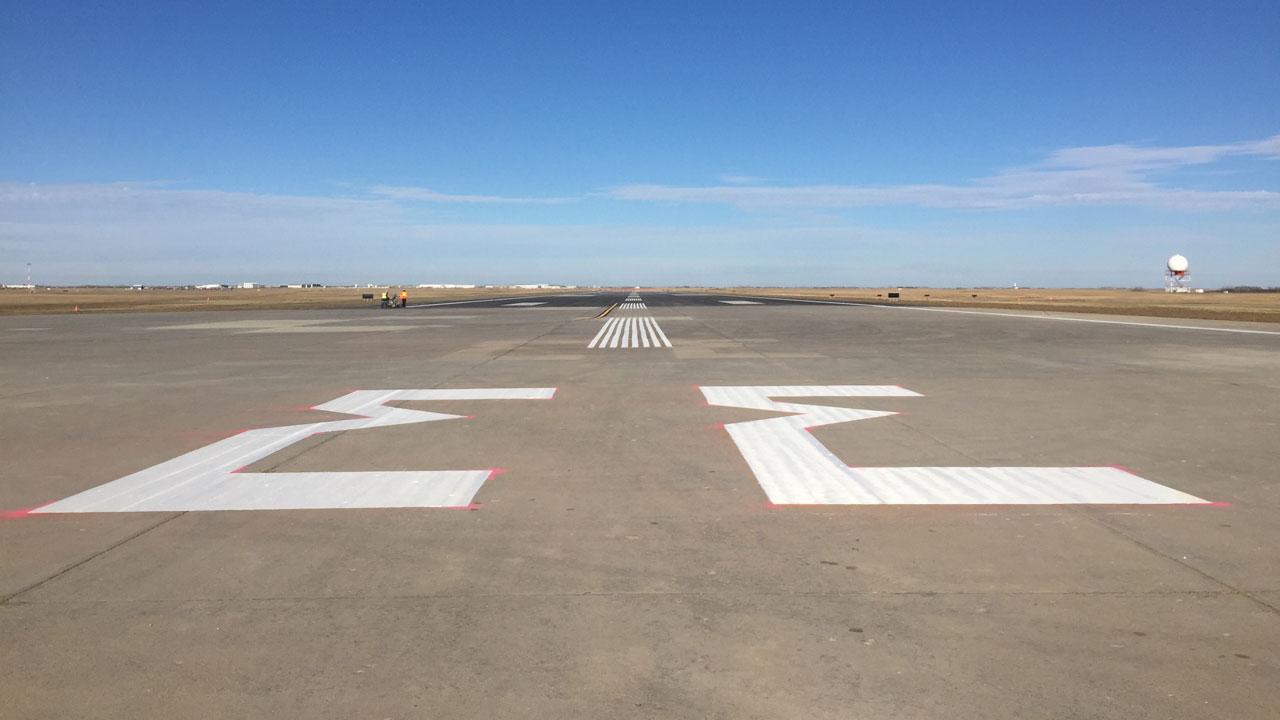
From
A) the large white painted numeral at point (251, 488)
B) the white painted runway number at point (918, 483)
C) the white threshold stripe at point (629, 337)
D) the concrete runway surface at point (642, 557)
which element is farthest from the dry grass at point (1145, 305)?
the large white painted numeral at point (251, 488)

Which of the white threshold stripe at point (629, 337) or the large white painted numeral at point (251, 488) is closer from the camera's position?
the large white painted numeral at point (251, 488)

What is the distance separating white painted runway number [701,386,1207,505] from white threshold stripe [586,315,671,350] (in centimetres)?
1415

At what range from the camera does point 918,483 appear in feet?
22.7

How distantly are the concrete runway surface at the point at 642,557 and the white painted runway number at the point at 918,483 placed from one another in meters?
0.05

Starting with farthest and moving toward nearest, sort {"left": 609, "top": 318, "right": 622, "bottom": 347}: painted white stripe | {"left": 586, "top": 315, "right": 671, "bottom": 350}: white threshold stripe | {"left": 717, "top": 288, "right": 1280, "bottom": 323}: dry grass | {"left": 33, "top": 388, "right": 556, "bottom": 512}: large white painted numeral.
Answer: {"left": 717, "top": 288, "right": 1280, "bottom": 323}: dry grass < {"left": 609, "top": 318, "right": 622, "bottom": 347}: painted white stripe < {"left": 586, "top": 315, "right": 671, "bottom": 350}: white threshold stripe < {"left": 33, "top": 388, "right": 556, "bottom": 512}: large white painted numeral

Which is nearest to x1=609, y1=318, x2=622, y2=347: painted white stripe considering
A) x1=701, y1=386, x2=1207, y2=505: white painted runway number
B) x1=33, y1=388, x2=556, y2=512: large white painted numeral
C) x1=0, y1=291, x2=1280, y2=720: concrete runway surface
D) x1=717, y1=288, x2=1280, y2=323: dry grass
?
x1=0, y1=291, x2=1280, y2=720: concrete runway surface

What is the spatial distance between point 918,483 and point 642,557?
9.67 feet

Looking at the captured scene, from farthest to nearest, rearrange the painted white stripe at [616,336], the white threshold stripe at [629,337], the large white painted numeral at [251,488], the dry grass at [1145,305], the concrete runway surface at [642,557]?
the dry grass at [1145,305], the painted white stripe at [616,336], the white threshold stripe at [629,337], the large white painted numeral at [251,488], the concrete runway surface at [642,557]

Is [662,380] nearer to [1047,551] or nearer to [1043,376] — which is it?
[1043,376]

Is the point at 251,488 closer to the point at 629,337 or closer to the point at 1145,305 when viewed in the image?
the point at 629,337

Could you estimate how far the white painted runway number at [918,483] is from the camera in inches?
253

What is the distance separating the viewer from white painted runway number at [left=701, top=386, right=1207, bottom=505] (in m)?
6.41

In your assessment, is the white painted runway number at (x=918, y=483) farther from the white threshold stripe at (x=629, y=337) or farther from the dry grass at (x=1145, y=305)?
the dry grass at (x=1145, y=305)

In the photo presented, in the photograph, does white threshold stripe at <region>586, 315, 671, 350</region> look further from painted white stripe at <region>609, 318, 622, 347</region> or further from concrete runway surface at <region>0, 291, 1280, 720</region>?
concrete runway surface at <region>0, 291, 1280, 720</region>
